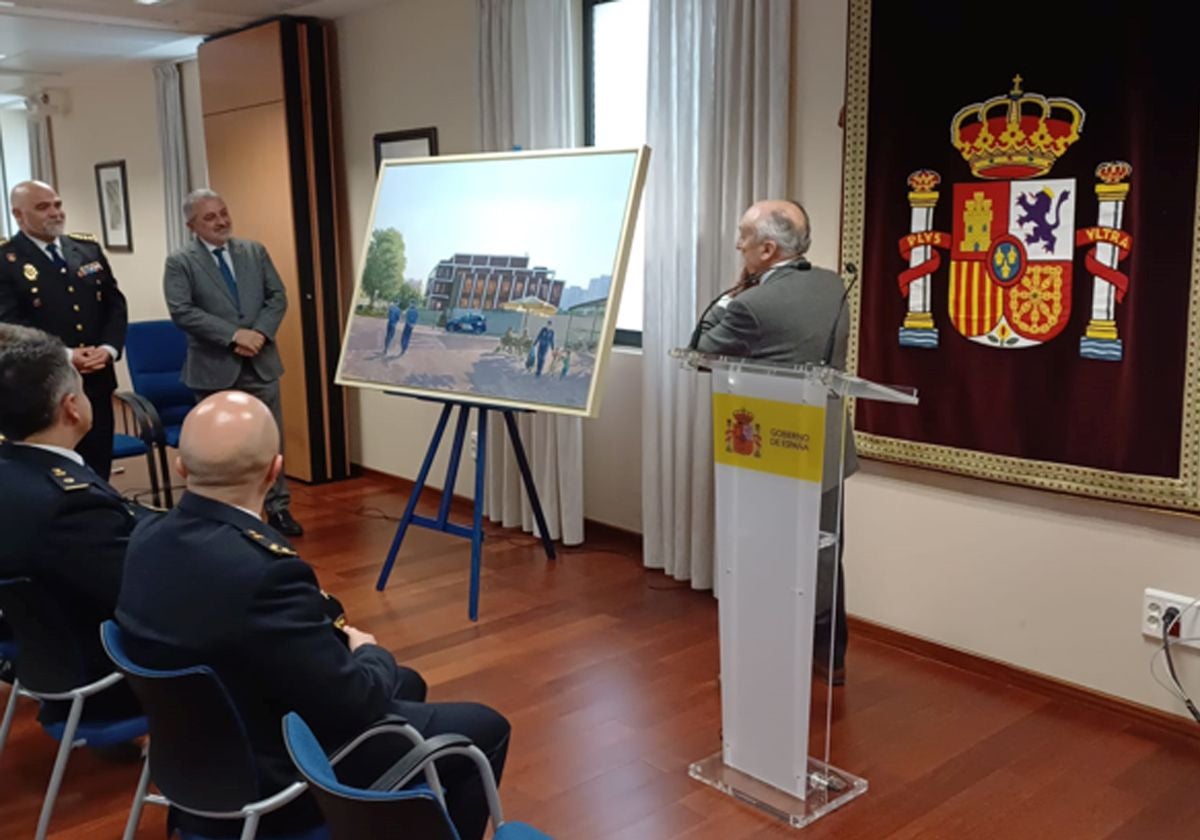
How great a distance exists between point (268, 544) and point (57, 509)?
83 cm

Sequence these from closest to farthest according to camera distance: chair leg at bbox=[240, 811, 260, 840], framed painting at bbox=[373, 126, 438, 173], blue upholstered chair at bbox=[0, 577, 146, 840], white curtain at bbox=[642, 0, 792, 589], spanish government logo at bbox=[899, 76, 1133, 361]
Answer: chair leg at bbox=[240, 811, 260, 840] < blue upholstered chair at bbox=[0, 577, 146, 840] < spanish government logo at bbox=[899, 76, 1133, 361] < white curtain at bbox=[642, 0, 792, 589] < framed painting at bbox=[373, 126, 438, 173]

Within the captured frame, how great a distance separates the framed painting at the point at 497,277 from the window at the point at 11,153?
7.44 m

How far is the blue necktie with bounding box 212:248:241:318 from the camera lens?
5082mm

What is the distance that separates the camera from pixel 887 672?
3574 millimetres

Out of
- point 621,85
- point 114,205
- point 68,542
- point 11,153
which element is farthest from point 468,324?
point 11,153

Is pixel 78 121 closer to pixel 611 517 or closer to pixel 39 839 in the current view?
pixel 611 517

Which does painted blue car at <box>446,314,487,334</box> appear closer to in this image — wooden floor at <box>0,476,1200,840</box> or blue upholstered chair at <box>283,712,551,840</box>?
wooden floor at <box>0,476,1200,840</box>

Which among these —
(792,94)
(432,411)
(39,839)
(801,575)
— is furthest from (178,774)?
(432,411)

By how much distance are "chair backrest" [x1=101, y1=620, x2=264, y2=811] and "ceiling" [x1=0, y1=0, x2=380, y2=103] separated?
4.80 metres

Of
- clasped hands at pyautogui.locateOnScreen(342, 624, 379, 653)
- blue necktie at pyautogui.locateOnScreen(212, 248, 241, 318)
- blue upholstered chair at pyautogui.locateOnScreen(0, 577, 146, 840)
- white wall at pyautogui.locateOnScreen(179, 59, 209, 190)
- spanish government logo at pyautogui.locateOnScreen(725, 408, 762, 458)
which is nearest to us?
clasped hands at pyautogui.locateOnScreen(342, 624, 379, 653)

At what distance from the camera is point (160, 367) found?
5.47 metres

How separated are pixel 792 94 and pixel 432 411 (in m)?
2.87

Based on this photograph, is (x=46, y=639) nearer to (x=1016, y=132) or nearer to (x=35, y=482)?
(x=35, y=482)

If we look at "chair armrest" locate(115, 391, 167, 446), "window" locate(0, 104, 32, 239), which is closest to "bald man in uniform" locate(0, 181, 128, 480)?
"chair armrest" locate(115, 391, 167, 446)
